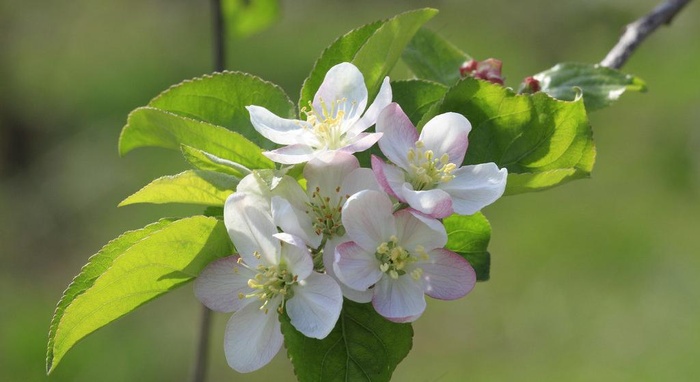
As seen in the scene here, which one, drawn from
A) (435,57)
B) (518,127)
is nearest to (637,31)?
(435,57)

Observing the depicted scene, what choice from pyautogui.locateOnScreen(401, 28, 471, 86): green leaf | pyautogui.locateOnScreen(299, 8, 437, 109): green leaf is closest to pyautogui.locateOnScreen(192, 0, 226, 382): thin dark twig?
pyautogui.locateOnScreen(401, 28, 471, 86): green leaf

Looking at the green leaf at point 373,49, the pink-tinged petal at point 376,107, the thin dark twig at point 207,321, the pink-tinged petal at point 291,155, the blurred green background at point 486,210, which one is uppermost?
the green leaf at point 373,49

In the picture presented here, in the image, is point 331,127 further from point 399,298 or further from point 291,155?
point 399,298

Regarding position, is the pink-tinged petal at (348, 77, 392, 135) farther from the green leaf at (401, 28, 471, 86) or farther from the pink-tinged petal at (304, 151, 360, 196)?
the green leaf at (401, 28, 471, 86)

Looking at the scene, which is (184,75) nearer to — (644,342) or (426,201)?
(644,342)

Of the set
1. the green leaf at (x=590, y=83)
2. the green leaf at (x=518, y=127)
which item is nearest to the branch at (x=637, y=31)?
the green leaf at (x=590, y=83)

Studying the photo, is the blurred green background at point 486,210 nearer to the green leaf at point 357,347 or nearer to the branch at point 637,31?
the branch at point 637,31

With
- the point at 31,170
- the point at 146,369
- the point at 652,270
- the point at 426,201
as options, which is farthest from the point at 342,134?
the point at 31,170
